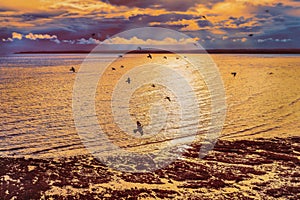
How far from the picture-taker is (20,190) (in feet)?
43.5

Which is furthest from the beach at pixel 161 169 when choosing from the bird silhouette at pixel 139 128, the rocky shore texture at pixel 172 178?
the bird silhouette at pixel 139 128

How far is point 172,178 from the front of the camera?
578 inches

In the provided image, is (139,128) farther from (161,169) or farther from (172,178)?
(172,178)

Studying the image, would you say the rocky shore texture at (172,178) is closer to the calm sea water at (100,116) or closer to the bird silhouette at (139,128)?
the calm sea water at (100,116)

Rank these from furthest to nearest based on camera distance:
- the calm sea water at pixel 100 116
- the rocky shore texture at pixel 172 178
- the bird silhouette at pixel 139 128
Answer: the bird silhouette at pixel 139 128 → the calm sea water at pixel 100 116 → the rocky shore texture at pixel 172 178

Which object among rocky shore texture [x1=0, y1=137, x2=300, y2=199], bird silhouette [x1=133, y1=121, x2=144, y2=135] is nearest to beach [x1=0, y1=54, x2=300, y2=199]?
rocky shore texture [x1=0, y1=137, x2=300, y2=199]

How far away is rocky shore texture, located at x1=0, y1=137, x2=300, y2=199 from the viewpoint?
13148 mm

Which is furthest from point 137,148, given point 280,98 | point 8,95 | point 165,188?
point 8,95

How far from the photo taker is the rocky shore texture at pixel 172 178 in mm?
13148

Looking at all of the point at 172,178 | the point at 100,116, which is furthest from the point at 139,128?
the point at 172,178

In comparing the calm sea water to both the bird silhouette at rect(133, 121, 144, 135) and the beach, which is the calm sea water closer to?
the beach

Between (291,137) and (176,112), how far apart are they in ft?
30.9

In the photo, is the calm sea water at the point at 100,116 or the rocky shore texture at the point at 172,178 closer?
the rocky shore texture at the point at 172,178

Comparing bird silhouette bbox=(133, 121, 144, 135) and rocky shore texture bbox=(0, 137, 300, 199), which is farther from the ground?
bird silhouette bbox=(133, 121, 144, 135)
